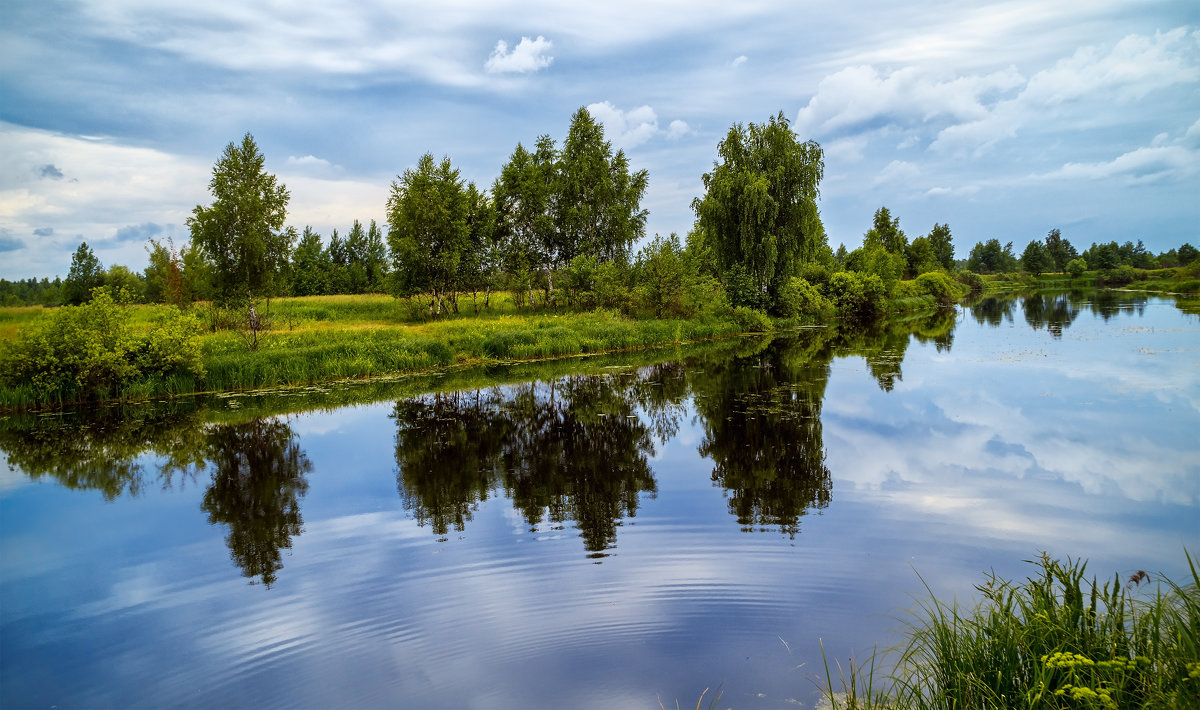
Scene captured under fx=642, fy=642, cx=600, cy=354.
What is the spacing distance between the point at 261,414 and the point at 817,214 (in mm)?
31826

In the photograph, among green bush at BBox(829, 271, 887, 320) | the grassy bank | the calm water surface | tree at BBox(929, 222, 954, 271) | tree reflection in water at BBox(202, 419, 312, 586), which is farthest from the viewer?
tree at BBox(929, 222, 954, 271)

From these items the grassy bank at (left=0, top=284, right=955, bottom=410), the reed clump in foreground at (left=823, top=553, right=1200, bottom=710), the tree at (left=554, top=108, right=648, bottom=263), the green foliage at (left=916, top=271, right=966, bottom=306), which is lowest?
the reed clump in foreground at (left=823, top=553, right=1200, bottom=710)

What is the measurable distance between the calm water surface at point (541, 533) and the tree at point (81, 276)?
2869cm

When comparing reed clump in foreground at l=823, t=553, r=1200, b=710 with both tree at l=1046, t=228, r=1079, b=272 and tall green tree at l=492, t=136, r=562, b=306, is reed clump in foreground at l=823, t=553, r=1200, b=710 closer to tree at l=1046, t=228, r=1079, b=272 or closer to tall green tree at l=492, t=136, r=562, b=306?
tall green tree at l=492, t=136, r=562, b=306

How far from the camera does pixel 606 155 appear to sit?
41.2 meters

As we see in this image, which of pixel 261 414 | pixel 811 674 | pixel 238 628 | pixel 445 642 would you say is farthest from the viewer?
pixel 261 414

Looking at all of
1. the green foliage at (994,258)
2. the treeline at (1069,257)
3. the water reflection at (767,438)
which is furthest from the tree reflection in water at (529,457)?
the green foliage at (994,258)

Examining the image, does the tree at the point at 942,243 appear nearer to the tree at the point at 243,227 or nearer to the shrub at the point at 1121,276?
the shrub at the point at 1121,276

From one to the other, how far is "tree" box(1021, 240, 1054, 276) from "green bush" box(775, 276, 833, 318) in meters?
79.7

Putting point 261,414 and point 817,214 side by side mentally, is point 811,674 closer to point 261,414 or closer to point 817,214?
point 261,414

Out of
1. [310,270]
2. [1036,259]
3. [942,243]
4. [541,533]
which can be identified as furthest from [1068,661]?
[1036,259]

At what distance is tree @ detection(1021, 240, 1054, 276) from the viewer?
104 meters

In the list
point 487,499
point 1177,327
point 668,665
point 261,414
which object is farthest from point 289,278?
point 1177,327

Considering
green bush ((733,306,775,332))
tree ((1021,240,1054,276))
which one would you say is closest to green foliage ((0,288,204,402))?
green bush ((733,306,775,332))
